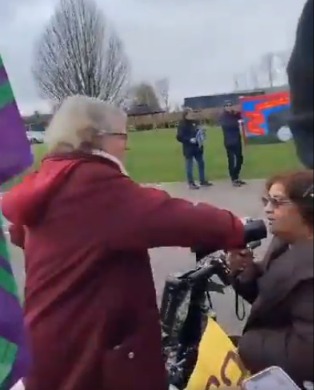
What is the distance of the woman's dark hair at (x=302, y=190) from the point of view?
101 centimetres

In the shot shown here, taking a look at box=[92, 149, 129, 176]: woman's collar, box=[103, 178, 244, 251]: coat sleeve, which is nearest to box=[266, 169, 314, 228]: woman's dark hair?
box=[103, 178, 244, 251]: coat sleeve

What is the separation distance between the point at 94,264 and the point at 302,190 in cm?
87

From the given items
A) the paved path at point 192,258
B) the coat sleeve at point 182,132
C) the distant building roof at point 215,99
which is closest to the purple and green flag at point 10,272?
the distant building roof at point 215,99

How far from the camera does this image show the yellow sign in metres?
1.89

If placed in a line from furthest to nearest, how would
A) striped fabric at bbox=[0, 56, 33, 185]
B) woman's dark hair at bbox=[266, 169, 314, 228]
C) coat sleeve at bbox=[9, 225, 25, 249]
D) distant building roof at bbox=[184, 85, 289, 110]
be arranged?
coat sleeve at bbox=[9, 225, 25, 249]
striped fabric at bbox=[0, 56, 33, 185]
distant building roof at bbox=[184, 85, 289, 110]
woman's dark hair at bbox=[266, 169, 314, 228]

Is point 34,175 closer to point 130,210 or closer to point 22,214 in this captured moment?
point 22,214

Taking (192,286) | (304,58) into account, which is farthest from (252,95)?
(192,286)

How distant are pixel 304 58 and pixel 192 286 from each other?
1.54 metres

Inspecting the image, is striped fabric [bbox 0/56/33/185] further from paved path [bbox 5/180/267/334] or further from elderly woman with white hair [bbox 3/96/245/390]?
paved path [bbox 5/180/267/334]

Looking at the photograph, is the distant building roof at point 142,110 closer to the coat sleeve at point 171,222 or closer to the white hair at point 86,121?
the white hair at point 86,121

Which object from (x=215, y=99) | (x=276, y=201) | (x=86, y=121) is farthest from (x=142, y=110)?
(x=276, y=201)

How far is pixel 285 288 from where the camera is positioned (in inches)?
47.2

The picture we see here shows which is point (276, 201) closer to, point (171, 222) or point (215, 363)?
point (171, 222)

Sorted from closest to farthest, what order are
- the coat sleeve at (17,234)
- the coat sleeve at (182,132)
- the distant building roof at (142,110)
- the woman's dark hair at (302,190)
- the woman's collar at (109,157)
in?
the woman's dark hair at (302,190)
the woman's collar at (109,157)
the coat sleeve at (17,234)
the distant building roof at (142,110)
the coat sleeve at (182,132)
